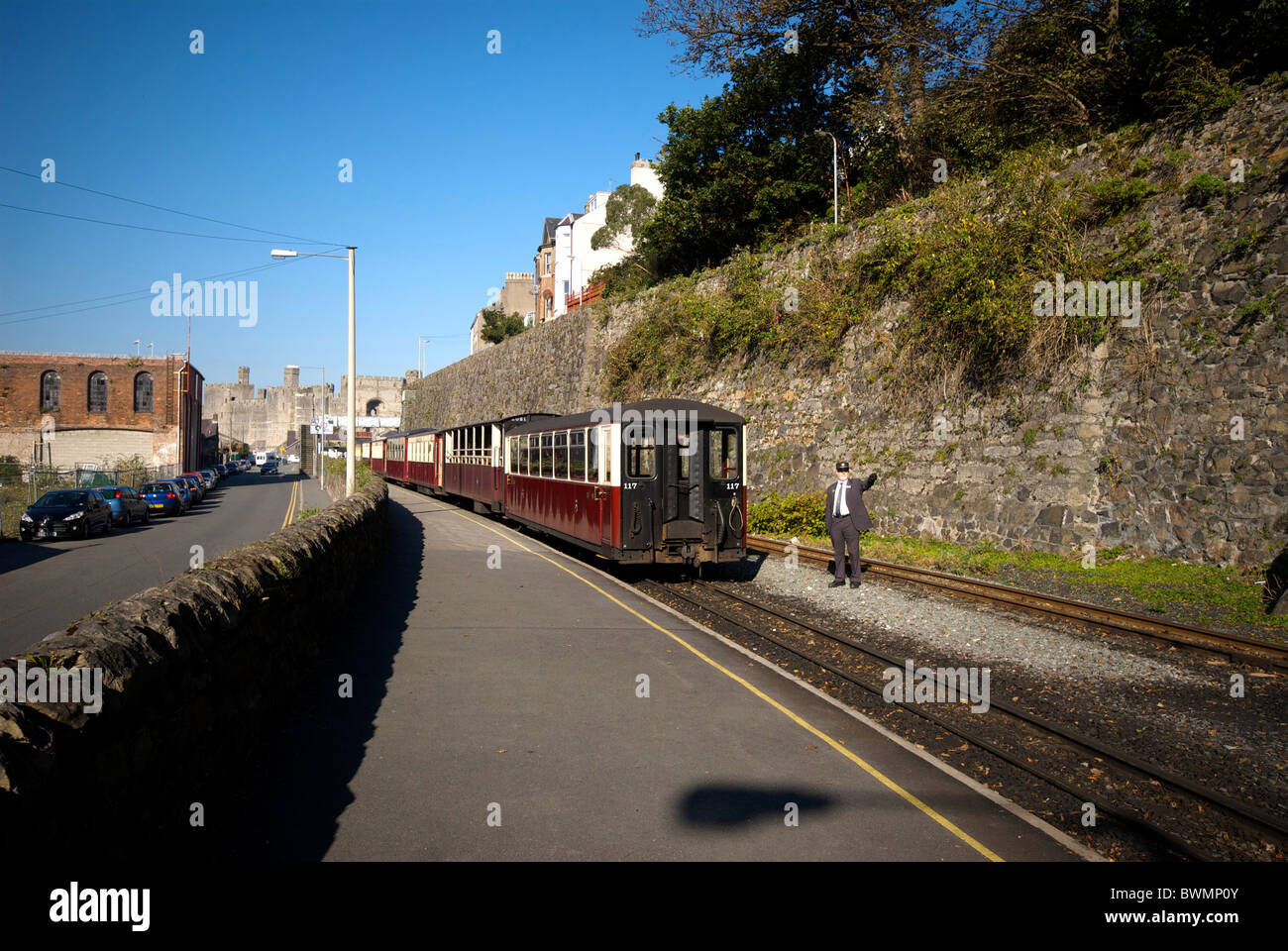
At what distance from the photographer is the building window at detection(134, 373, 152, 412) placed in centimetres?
5597

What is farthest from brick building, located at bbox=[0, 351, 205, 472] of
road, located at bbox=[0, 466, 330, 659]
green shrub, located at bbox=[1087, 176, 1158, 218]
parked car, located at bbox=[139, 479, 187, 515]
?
green shrub, located at bbox=[1087, 176, 1158, 218]

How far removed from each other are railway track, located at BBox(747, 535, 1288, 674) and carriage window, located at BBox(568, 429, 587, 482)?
5749mm

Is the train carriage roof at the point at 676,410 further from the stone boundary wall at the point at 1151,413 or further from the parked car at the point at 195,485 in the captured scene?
the parked car at the point at 195,485

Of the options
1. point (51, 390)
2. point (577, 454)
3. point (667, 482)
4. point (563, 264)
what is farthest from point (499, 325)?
point (667, 482)

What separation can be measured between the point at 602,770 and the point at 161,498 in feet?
109

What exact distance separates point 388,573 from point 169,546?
9.59 metres

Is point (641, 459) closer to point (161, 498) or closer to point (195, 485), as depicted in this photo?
point (161, 498)

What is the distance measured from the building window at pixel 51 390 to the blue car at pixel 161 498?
2740cm

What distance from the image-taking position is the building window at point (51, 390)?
53250 mm

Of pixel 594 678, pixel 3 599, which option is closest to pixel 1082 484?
pixel 594 678

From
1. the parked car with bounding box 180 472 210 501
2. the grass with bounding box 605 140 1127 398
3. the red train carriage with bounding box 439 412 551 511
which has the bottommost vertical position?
the parked car with bounding box 180 472 210 501

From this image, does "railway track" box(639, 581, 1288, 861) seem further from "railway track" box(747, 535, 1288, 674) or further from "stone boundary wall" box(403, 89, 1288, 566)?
"stone boundary wall" box(403, 89, 1288, 566)

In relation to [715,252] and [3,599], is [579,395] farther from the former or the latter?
[3,599]

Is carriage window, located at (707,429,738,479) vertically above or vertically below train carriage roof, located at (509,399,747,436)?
below
